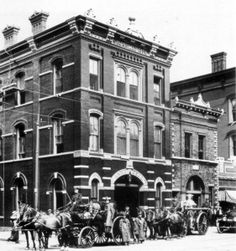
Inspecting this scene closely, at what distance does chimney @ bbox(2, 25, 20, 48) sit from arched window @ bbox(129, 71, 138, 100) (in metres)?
8.34

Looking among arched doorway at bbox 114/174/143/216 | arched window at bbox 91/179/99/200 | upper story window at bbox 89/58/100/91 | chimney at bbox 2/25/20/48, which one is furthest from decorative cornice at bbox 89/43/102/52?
arched doorway at bbox 114/174/143/216

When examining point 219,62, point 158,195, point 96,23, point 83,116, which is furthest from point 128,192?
→ point 219,62

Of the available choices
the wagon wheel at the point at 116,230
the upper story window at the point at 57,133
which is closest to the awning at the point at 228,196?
the upper story window at the point at 57,133

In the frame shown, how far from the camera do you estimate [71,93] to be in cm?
2727

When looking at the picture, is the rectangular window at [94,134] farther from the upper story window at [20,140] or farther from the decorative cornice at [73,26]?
the upper story window at [20,140]

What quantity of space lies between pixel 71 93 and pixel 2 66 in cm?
763

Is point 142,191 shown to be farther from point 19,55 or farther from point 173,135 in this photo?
point 19,55

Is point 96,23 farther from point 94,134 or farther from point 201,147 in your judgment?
point 201,147

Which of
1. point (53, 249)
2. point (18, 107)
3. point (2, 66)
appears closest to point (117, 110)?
point (18, 107)

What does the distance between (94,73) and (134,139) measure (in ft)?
15.9

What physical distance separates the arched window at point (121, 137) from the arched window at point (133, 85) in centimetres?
206

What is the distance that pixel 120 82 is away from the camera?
2953 centimetres

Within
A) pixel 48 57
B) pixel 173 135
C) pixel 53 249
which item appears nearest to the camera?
pixel 53 249

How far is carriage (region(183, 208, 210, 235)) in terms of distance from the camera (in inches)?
932
